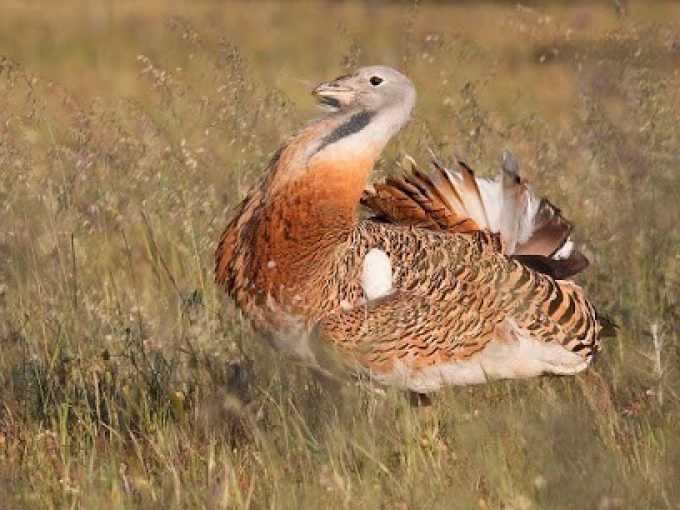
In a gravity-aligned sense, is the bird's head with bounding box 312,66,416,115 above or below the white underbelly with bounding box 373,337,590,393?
above

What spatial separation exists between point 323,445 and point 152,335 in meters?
0.76

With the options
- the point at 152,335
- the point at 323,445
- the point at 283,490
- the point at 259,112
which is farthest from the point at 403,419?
the point at 259,112

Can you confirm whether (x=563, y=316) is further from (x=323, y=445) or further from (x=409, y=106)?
(x=323, y=445)

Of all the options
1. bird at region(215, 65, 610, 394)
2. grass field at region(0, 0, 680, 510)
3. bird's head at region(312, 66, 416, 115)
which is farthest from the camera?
bird's head at region(312, 66, 416, 115)

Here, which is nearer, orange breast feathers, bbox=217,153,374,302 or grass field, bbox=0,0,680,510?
grass field, bbox=0,0,680,510

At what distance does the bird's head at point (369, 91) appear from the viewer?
4055 mm

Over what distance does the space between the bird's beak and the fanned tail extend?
24cm

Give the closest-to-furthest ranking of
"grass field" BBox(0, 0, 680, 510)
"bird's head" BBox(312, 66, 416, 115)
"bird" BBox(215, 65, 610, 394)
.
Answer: "grass field" BBox(0, 0, 680, 510) < "bird" BBox(215, 65, 610, 394) < "bird's head" BBox(312, 66, 416, 115)

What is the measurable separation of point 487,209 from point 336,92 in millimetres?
494

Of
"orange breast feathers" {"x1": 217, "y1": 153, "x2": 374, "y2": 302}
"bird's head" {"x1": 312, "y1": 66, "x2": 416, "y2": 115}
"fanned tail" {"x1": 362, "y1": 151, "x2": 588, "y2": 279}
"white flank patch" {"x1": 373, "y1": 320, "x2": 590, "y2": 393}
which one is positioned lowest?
"white flank patch" {"x1": 373, "y1": 320, "x2": 590, "y2": 393}

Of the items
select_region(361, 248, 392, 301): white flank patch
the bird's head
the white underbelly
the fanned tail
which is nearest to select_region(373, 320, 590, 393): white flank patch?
the white underbelly

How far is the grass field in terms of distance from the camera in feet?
10.5

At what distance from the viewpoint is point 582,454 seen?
2961 millimetres

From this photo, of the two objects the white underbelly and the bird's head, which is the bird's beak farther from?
the white underbelly
